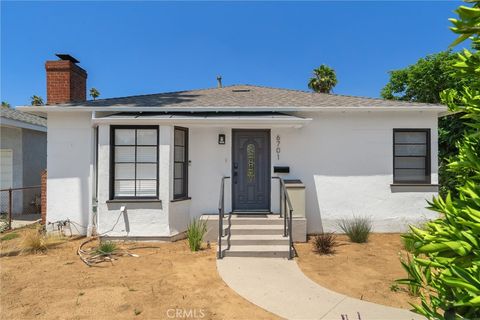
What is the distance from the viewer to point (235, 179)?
8164 mm

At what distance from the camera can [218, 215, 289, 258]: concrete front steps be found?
20.1 feet

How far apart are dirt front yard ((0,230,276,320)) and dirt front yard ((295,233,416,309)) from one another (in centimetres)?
174

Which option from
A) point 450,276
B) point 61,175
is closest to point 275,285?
point 450,276

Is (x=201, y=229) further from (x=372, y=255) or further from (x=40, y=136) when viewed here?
(x=40, y=136)

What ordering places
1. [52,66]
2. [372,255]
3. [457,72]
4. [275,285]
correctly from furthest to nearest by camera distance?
[52,66] < [372,255] < [275,285] < [457,72]

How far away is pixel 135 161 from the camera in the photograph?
25.1ft

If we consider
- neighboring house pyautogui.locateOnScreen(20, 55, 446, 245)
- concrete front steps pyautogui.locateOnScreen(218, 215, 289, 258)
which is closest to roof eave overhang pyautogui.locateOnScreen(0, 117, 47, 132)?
neighboring house pyautogui.locateOnScreen(20, 55, 446, 245)

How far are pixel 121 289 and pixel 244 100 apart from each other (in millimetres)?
6505

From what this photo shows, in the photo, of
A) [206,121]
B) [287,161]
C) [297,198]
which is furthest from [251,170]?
[206,121]

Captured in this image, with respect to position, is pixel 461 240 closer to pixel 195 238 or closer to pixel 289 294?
pixel 289 294

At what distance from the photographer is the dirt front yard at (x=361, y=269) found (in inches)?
173

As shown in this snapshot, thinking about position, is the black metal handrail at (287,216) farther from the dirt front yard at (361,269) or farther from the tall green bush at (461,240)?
the tall green bush at (461,240)

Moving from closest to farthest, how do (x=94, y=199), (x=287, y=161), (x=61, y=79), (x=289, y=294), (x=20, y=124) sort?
(x=289, y=294) → (x=94, y=199) → (x=287, y=161) → (x=61, y=79) → (x=20, y=124)

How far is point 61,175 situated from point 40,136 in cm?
610
